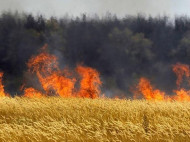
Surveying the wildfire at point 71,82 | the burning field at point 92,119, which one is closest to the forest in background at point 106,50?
the wildfire at point 71,82

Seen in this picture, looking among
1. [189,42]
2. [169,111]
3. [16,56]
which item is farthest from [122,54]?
[169,111]

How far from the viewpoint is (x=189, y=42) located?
54.2m

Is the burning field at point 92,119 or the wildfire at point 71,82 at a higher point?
the burning field at point 92,119

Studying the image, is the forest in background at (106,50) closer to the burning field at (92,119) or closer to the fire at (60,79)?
the fire at (60,79)

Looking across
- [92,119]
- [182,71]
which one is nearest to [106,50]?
[182,71]

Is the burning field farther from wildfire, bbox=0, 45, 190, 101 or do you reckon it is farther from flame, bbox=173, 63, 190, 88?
flame, bbox=173, 63, 190, 88

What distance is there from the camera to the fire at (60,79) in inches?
1342

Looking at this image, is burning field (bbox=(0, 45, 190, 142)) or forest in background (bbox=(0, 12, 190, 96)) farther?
forest in background (bbox=(0, 12, 190, 96))

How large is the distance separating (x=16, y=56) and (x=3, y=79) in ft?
14.6

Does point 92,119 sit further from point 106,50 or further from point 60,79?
point 106,50

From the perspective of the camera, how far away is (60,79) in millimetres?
36812

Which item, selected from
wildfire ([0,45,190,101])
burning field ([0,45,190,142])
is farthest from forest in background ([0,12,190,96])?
burning field ([0,45,190,142])

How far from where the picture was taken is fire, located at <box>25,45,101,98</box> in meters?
34.1

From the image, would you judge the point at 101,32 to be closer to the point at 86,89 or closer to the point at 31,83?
the point at 31,83
